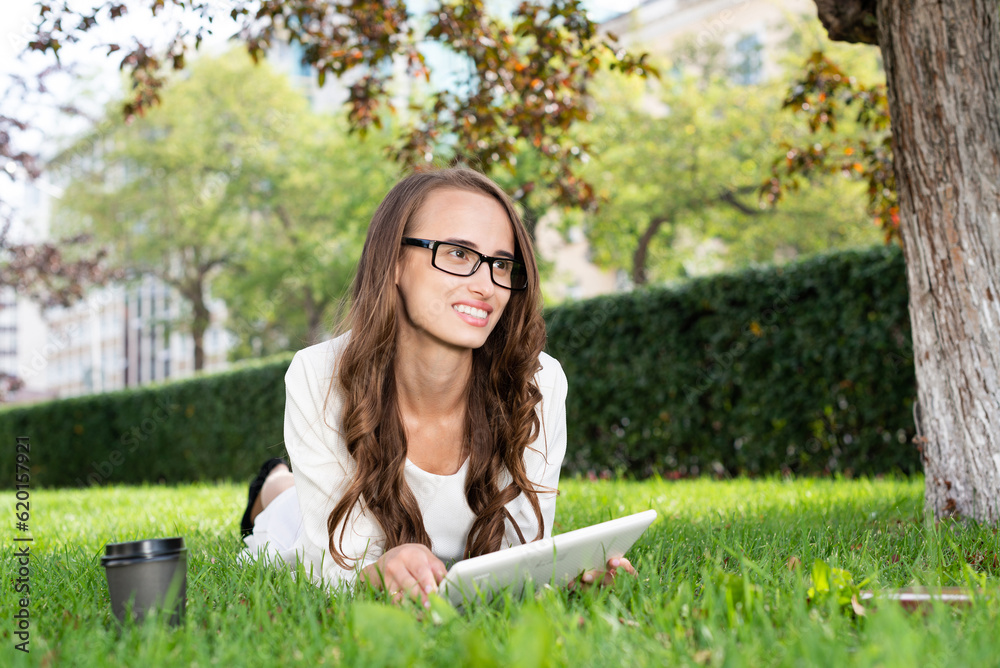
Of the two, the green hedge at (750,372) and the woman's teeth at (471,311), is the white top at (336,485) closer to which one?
the woman's teeth at (471,311)

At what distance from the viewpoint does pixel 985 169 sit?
10.8 ft

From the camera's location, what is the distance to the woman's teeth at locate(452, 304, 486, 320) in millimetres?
2635

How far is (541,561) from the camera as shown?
2.03m

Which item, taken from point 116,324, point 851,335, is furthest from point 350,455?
point 116,324

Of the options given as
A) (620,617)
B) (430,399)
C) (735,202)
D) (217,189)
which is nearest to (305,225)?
(217,189)

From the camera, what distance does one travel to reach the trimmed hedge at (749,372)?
591cm

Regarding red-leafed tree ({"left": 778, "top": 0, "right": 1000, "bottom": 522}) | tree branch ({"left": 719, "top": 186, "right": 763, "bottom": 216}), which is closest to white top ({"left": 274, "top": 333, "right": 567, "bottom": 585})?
red-leafed tree ({"left": 778, "top": 0, "right": 1000, "bottom": 522})

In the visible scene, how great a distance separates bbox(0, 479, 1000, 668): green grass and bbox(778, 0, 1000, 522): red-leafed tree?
31 cm

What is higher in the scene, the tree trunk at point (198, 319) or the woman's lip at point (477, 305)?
the tree trunk at point (198, 319)

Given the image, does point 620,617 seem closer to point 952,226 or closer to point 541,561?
point 541,561

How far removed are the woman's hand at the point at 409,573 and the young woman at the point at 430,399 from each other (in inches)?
9.5

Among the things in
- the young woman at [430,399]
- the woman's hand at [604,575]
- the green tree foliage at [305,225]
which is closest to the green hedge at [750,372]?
the young woman at [430,399]

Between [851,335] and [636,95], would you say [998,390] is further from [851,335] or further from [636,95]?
[636,95]

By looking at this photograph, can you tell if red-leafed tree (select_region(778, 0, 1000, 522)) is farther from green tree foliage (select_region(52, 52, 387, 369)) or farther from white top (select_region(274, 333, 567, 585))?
green tree foliage (select_region(52, 52, 387, 369))
